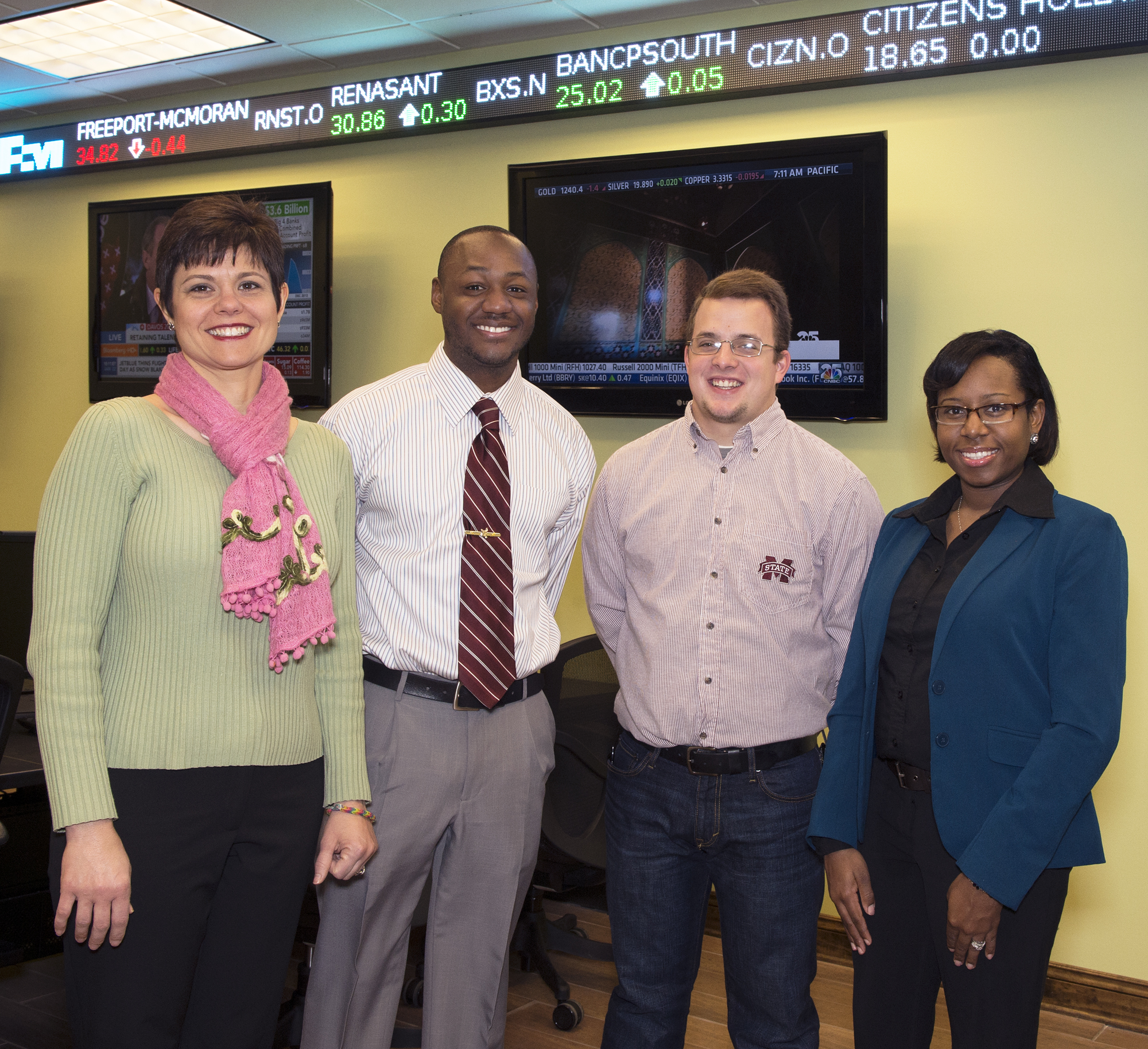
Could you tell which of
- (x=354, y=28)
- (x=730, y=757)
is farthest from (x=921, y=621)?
(x=354, y=28)

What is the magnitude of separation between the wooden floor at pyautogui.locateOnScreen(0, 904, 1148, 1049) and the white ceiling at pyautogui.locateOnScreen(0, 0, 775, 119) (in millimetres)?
2949

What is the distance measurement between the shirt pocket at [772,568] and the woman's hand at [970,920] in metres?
0.55

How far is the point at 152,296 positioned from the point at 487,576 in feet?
9.75

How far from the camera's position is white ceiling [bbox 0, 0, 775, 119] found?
3488 millimetres

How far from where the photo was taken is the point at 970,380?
1.79 metres

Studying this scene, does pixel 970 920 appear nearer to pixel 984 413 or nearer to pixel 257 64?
pixel 984 413

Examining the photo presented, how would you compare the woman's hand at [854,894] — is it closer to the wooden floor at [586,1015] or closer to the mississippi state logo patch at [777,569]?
the mississippi state logo patch at [777,569]

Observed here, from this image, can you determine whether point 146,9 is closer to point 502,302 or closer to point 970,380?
point 502,302

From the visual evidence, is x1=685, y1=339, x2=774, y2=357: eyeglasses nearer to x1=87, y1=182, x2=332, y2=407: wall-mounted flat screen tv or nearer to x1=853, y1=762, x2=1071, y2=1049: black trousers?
x1=853, y1=762, x2=1071, y2=1049: black trousers

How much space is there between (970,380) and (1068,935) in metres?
2.07

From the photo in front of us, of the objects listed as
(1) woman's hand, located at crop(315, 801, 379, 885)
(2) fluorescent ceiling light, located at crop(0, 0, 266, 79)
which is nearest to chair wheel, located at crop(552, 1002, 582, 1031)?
(1) woman's hand, located at crop(315, 801, 379, 885)

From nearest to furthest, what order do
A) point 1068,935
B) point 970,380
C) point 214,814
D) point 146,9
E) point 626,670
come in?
1. point 214,814
2. point 970,380
3. point 626,670
4. point 1068,935
5. point 146,9

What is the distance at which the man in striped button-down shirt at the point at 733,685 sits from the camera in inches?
76.2

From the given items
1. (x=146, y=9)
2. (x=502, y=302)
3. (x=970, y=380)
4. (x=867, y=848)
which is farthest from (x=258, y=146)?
(x=867, y=848)
